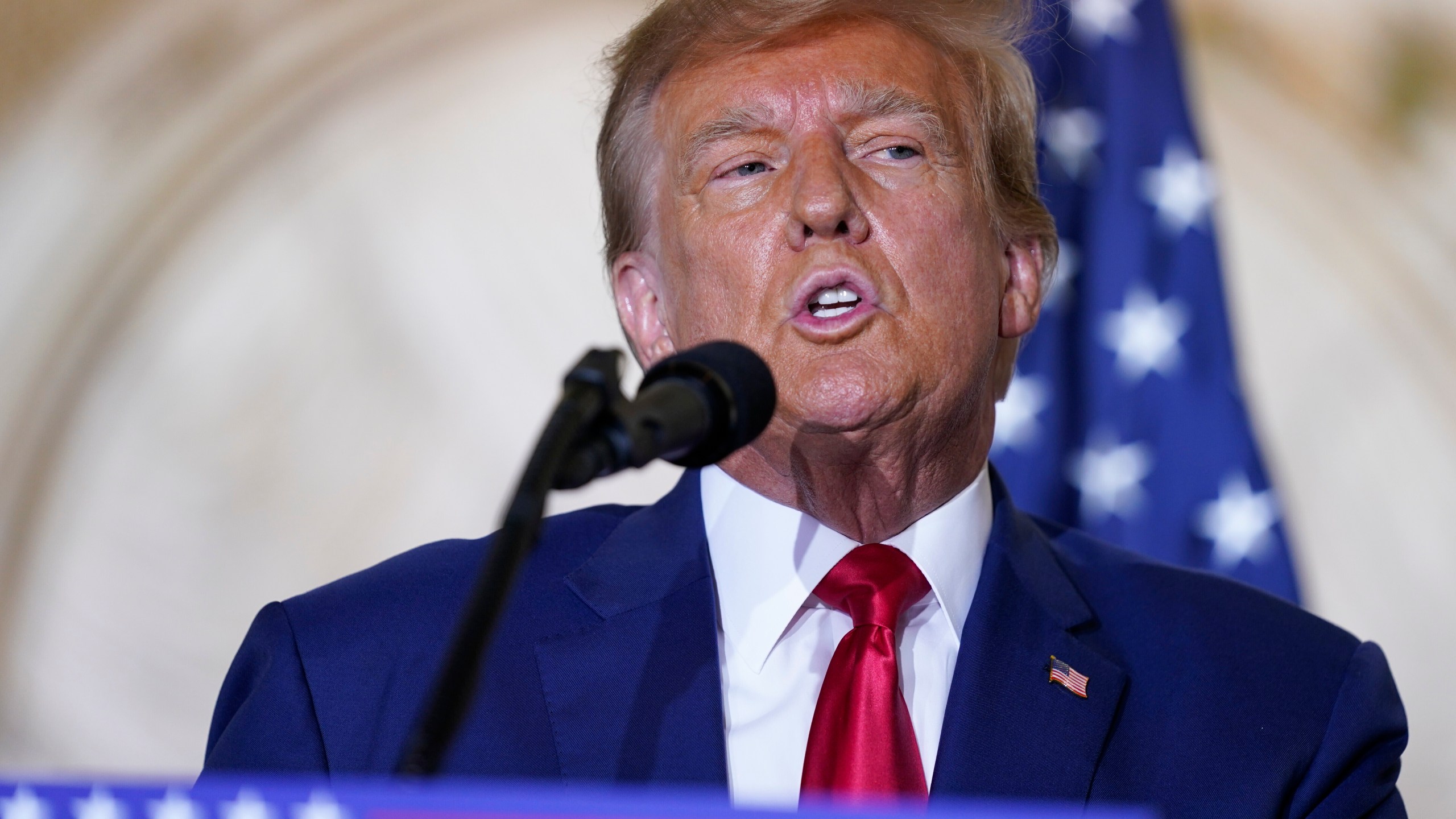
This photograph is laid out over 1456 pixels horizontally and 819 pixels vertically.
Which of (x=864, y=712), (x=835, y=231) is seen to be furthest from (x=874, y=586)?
(x=835, y=231)

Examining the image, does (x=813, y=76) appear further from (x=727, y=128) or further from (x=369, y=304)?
(x=369, y=304)

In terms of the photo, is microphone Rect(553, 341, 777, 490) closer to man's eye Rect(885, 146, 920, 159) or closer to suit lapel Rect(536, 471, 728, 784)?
suit lapel Rect(536, 471, 728, 784)

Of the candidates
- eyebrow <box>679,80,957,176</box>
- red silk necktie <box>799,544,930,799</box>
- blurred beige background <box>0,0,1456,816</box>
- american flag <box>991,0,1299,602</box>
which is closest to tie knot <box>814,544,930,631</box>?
red silk necktie <box>799,544,930,799</box>

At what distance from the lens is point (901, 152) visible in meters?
1.68

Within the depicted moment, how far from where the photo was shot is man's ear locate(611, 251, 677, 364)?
1801 mm

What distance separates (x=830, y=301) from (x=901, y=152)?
0.25 m

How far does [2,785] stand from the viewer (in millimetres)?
797

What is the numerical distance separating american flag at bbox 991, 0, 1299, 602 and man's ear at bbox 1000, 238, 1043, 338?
813 millimetres

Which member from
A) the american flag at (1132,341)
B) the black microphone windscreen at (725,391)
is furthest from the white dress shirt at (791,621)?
the american flag at (1132,341)

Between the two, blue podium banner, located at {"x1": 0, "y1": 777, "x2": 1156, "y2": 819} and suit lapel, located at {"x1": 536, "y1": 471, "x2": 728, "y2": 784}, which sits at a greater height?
blue podium banner, located at {"x1": 0, "y1": 777, "x2": 1156, "y2": 819}

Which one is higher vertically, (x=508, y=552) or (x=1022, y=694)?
(x=508, y=552)

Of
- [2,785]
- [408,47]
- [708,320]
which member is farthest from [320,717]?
[408,47]

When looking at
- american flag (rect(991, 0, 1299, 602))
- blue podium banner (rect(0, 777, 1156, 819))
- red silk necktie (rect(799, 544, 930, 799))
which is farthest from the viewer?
american flag (rect(991, 0, 1299, 602))

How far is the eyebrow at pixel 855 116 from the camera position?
64.9 inches
